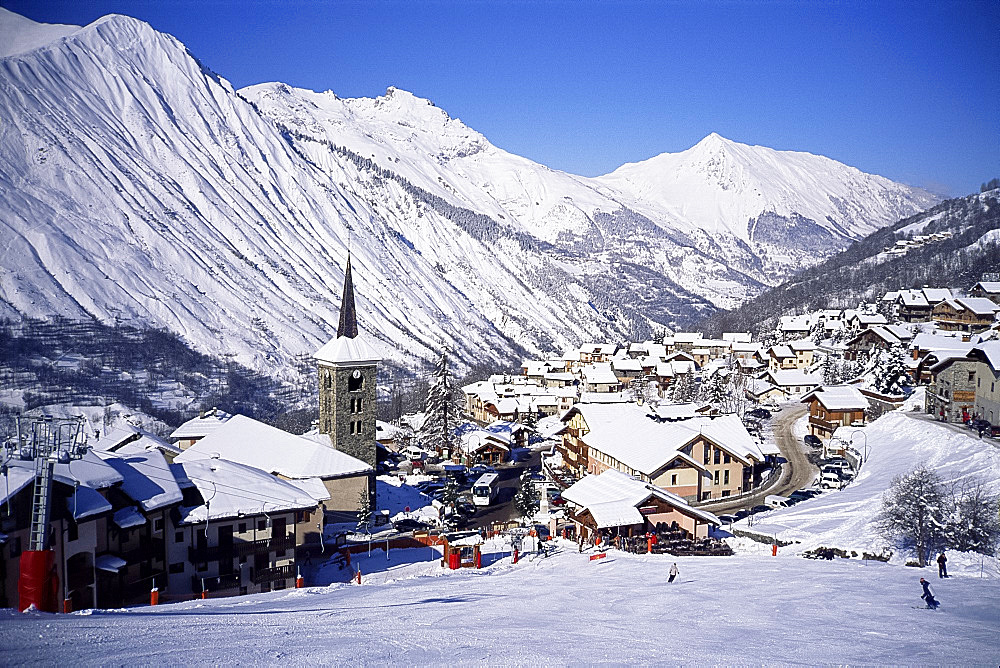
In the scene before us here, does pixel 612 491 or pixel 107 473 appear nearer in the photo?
pixel 107 473

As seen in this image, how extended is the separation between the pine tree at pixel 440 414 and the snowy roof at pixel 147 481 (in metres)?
39.0

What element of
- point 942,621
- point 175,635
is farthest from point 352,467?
point 942,621

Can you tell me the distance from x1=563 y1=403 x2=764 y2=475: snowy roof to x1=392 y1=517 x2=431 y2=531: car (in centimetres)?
1216

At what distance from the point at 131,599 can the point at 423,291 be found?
17941cm

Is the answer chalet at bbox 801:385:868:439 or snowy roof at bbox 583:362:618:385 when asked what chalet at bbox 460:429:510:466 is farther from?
snowy roof at bbox 583:362:618:385

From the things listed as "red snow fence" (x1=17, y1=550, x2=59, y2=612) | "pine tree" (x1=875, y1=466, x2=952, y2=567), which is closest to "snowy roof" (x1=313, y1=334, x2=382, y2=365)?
"pine tree" (x1=875, y1=466, x2=952, y2=567)

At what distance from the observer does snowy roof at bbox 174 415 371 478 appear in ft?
122

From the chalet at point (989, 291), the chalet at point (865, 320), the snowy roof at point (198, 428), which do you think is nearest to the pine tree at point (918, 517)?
the snowy roof at point (198, 428)

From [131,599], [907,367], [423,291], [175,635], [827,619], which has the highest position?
[423,291]

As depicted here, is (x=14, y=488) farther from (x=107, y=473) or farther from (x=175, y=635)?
(x=175, y=635)

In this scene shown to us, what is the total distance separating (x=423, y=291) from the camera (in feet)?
655

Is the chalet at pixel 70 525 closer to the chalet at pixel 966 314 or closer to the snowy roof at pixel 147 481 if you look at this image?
the snowy roof at pixel 147 481

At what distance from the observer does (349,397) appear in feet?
152

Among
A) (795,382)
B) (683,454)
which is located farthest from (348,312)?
(795,382)
